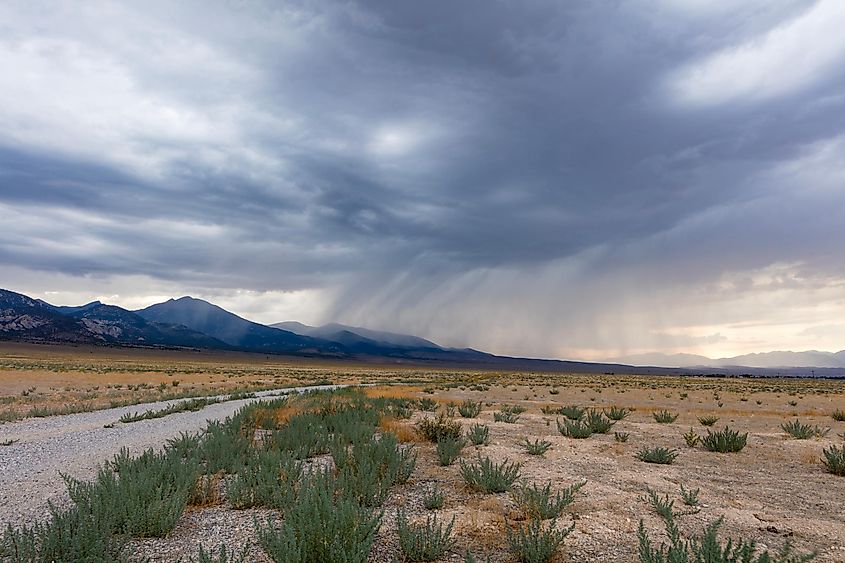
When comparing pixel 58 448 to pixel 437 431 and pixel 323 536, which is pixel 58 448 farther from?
pixel 323 536

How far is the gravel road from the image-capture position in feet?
26.3

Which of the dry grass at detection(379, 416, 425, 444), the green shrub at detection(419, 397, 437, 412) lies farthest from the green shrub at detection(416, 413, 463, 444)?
the green shrub at detection(419, 397, 437, 412)

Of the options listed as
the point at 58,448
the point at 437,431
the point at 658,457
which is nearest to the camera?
the point at 658,457

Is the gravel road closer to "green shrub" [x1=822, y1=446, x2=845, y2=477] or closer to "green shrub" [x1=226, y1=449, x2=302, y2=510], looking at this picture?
"green shrub" [x1=226, y1=449, x2=302, y2=510]

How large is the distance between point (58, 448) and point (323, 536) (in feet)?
37.9

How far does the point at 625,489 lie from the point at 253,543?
578 centimetres

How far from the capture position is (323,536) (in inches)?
198

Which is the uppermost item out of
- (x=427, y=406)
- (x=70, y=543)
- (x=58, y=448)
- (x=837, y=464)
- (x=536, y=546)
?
(x=837, y=464)

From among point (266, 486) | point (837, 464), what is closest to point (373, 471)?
point (266, 486)

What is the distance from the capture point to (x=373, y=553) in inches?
221

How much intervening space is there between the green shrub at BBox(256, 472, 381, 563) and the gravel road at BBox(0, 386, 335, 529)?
3453 mm

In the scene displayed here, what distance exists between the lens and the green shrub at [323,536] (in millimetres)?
4698

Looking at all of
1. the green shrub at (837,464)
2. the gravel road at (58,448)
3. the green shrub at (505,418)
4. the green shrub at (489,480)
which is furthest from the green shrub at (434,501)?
the green shrub at (505,418)

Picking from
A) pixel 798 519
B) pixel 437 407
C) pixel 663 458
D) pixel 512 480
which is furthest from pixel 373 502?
pixel 437 407
